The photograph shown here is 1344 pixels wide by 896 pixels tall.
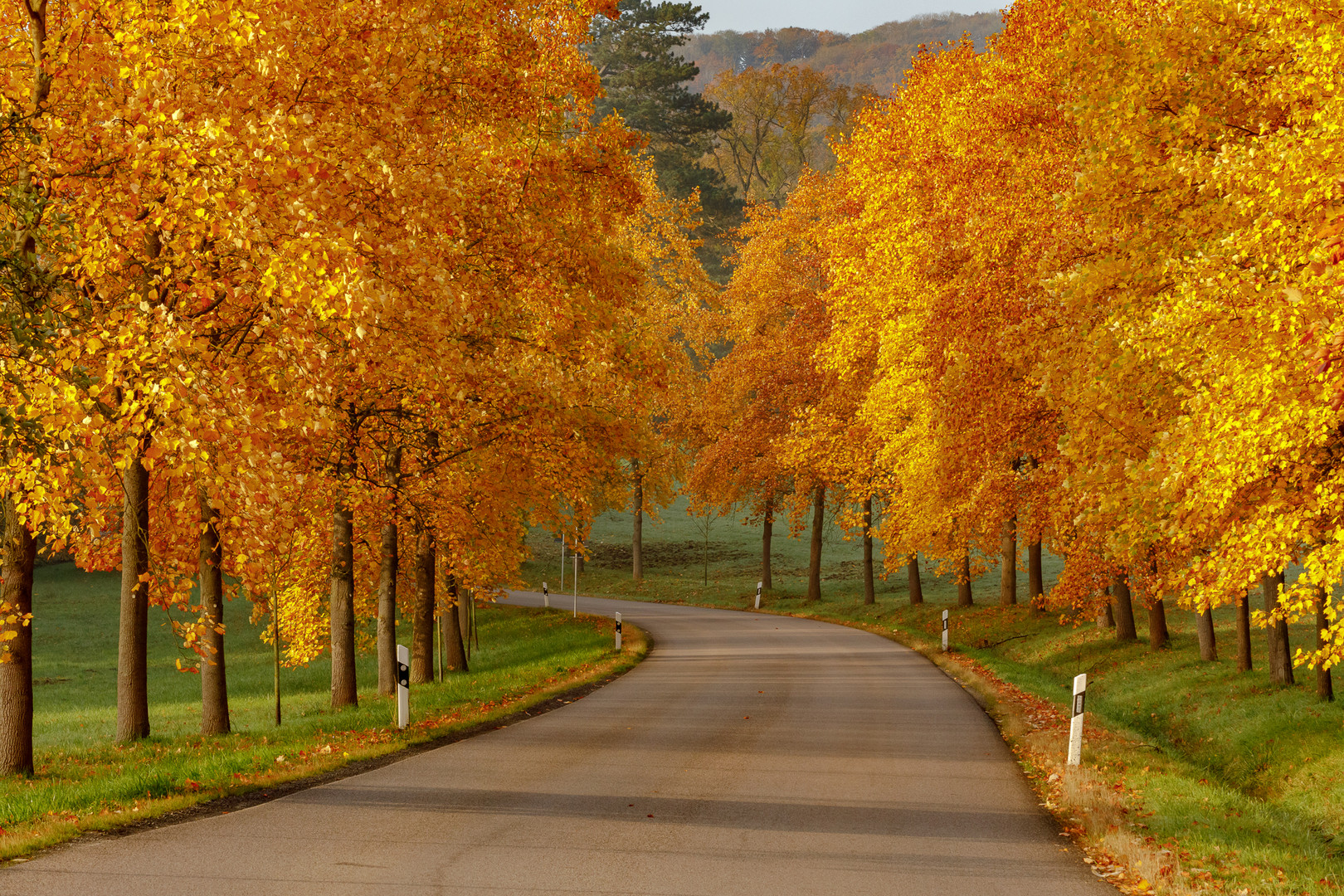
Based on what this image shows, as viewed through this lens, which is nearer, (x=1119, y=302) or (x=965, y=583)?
(x=1119, y=302)

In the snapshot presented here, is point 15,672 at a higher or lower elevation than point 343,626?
higher

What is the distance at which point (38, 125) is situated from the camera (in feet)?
28.4

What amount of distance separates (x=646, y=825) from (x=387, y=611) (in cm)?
1274

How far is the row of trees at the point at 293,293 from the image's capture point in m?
7.18

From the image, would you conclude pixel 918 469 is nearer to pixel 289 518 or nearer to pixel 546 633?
pixel 546 633

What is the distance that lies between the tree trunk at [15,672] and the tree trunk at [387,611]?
6929mm

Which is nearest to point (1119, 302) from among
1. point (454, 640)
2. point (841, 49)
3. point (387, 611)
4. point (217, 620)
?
point (217, 620)

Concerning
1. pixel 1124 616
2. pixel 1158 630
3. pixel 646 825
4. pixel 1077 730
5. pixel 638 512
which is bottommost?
pixel 1158 630

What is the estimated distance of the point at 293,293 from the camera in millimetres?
6824

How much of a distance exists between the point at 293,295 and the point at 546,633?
2911 centimetres

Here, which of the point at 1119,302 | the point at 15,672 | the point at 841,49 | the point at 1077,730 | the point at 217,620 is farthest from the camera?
the point at 841,49

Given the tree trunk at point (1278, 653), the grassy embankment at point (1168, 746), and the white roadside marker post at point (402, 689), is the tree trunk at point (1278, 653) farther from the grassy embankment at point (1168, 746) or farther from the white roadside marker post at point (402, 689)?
the white roadside marker post at point (402, 689)

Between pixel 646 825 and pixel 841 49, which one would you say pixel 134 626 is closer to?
pixel 646 825

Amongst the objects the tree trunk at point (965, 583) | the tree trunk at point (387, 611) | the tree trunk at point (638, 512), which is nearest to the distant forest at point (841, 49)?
the tree trunk at point (638, 512)
